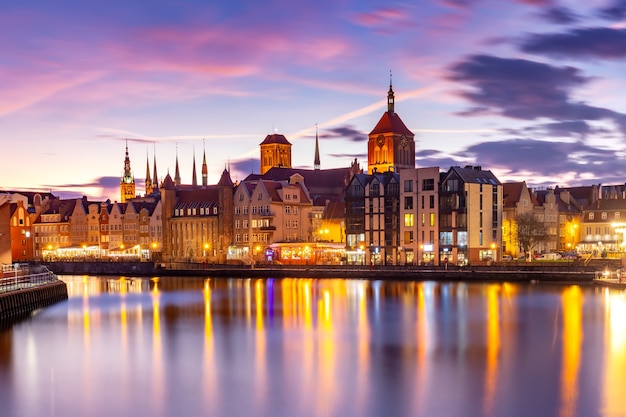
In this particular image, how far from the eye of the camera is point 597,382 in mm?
34000

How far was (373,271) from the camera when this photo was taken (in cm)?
8706

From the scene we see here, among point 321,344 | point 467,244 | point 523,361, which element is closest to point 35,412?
point 321,344

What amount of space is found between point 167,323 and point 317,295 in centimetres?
1915

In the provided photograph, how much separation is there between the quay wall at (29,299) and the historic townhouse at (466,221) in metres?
40.0

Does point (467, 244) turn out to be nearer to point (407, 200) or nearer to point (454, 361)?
point (407, 200)

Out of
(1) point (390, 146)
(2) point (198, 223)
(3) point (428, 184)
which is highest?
(1) point (390, 146)

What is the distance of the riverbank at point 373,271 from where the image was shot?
77125 mm

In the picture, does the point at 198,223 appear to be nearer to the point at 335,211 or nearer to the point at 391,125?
the point at 335,211

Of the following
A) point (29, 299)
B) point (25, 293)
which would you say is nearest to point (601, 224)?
point (29, 299)

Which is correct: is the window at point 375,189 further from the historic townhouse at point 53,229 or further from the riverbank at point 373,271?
the historic townhouse at point 53,229

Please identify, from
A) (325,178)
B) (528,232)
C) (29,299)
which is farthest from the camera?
(325,178)

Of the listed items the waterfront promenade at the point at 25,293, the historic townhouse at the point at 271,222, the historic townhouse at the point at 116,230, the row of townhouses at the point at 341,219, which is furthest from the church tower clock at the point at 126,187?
the waterfront promenade at the point at 25,293

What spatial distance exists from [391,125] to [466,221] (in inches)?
2571

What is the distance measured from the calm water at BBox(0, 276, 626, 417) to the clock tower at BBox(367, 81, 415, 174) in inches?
3246
